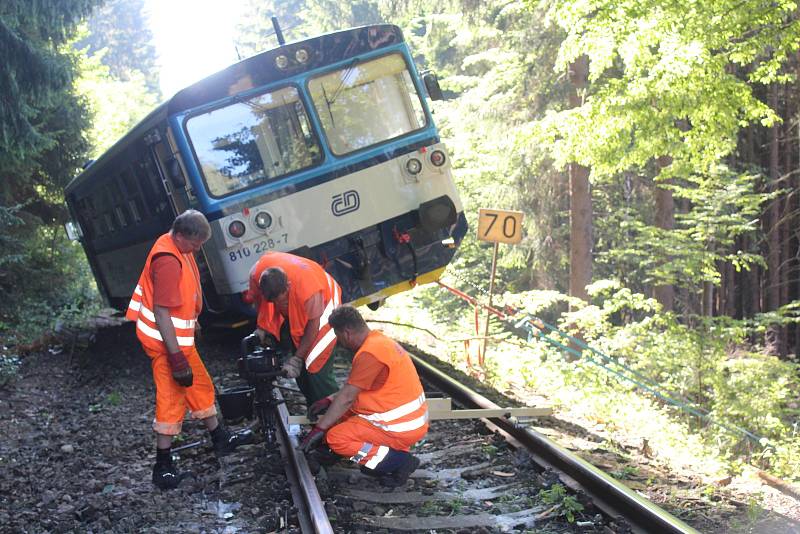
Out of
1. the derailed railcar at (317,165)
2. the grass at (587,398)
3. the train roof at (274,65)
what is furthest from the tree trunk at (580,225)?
the train roof at (274,65)

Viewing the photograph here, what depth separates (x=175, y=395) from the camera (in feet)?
16.5

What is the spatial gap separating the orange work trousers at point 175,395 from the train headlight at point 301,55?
373cm

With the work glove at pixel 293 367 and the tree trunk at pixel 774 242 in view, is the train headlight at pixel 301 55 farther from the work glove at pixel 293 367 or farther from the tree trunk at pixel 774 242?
the tree trunk at pixel 774 242

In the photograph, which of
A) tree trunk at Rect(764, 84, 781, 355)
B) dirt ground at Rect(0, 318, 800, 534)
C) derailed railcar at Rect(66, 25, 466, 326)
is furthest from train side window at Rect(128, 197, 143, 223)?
tree trunk at Rect(764, 84, 781, 355)

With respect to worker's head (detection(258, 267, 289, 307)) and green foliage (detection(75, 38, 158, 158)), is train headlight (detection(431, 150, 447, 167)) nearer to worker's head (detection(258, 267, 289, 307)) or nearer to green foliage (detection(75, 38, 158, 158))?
worker's head (detection(258, 267, 289, 307))

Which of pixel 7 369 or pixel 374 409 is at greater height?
pixel 7 369

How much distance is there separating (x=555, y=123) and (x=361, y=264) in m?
4.11

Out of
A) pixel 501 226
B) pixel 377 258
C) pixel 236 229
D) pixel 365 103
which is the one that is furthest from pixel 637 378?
pixel 236 229

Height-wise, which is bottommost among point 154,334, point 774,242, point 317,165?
point 774,242

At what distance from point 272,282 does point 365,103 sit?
3563 millimetres

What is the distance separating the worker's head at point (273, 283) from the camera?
503 cm

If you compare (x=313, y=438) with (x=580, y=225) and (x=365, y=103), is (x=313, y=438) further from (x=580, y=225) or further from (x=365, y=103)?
(x=580, y=225)

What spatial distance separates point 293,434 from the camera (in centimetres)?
561

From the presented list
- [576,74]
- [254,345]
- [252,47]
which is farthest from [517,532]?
[252,47]
